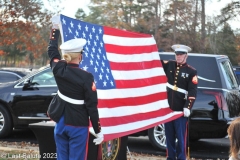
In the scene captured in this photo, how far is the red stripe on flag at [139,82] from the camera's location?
6.32m

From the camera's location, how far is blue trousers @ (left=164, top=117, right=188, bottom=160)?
22.7 ft

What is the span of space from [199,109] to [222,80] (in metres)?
0.70

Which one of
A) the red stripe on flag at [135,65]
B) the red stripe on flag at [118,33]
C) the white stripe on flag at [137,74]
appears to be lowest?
the white stripe on flag at [137,74]

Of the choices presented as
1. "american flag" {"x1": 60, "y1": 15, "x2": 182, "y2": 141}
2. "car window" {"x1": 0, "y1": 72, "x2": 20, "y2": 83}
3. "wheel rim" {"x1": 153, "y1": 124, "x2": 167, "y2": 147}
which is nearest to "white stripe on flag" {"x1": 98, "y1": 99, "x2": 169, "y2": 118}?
"american flag" {"x1": 60, "y1": 15, "x2": 182, "y2": 141}

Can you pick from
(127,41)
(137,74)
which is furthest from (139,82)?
(127,41)

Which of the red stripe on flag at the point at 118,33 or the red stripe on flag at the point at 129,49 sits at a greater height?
the red stripe on flag at the point at 118,33

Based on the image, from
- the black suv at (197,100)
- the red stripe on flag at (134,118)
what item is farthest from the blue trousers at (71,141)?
the black suv at (197,100)

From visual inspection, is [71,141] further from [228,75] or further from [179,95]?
[228,75]

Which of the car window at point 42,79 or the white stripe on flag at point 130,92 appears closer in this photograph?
the white stripe on flag at point 130,92

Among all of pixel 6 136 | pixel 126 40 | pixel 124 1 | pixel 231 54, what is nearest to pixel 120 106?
pixel 126 40

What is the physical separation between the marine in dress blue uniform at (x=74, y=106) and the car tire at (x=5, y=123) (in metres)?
5.27

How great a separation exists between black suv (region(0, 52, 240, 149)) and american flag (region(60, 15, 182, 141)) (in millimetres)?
1986

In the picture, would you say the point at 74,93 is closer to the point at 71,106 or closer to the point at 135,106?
the point at 71,106

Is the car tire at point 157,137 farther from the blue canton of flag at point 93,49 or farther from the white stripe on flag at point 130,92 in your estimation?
the blue canton of flag at point 93,49
